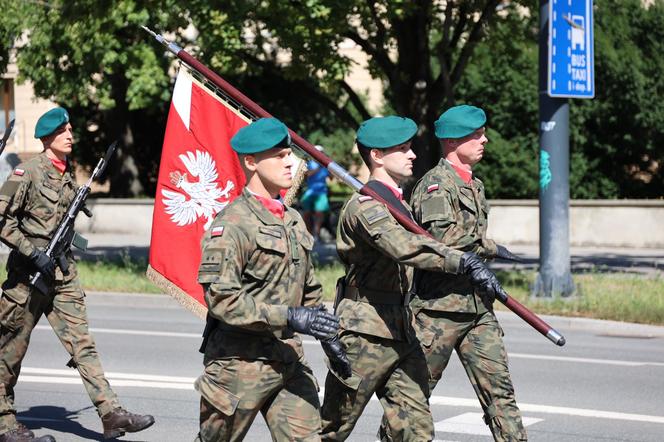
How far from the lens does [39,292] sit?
7.45 metres

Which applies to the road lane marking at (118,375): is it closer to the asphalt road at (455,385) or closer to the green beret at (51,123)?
the asphalt road at (455,385)

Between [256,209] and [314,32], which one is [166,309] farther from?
[256,209]

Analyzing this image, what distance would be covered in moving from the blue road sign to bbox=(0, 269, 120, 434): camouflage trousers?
25.8ft

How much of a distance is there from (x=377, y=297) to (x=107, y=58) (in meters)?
18.2

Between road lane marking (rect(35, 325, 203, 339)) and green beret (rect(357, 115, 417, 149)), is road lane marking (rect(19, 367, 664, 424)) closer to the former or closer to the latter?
road lane marking (rect(35, 325, 203, 339))

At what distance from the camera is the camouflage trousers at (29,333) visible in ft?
24.2


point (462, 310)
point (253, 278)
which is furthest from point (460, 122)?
point (253, 278)

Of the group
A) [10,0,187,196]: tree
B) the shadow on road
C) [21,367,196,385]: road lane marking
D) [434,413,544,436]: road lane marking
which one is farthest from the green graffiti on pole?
the shadow on road

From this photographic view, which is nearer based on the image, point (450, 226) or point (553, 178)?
point (450, 226)

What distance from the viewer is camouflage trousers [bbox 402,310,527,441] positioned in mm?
6352

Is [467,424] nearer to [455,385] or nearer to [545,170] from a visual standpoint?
[455,385]

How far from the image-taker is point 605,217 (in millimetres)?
22578

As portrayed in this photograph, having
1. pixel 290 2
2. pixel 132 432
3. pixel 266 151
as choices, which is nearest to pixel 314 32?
pixel 290 2

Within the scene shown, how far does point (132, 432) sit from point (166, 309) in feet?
23.4
